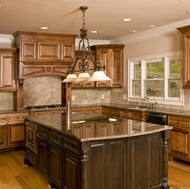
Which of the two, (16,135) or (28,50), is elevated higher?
(28,50)

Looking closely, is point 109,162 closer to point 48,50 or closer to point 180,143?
point 180,143

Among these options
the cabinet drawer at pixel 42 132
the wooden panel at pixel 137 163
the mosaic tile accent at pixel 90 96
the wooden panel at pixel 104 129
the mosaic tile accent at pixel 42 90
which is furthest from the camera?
the mosaic tile accent at pixel 90 96

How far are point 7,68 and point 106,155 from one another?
4009mm

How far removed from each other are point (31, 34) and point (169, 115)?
11.6 feet

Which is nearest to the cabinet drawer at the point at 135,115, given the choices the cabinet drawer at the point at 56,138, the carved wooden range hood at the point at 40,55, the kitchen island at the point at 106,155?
Answer: the carved wooden range hood at the point at 40,55

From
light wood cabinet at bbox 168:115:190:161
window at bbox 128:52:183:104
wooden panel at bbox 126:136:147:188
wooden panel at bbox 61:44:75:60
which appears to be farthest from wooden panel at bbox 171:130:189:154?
wooden panel at bbox 61:44:75:60

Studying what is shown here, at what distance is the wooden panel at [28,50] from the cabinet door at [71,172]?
3449 millimetres

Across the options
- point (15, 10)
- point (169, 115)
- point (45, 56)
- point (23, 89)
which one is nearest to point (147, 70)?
point (169, 115)

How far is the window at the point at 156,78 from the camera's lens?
231 inches

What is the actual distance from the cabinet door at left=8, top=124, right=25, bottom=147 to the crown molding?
354 cm

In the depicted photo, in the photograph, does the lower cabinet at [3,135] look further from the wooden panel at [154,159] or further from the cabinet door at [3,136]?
the wooden panel at [154,159]

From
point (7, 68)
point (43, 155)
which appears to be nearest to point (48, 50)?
point (7, 68)

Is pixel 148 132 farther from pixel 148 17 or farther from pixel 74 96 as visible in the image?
pixel 74 96

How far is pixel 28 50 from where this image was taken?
6.13m
